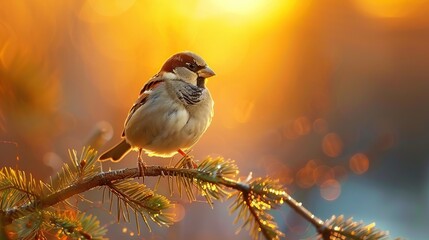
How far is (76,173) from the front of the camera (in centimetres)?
81

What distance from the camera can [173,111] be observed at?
4.58 ft

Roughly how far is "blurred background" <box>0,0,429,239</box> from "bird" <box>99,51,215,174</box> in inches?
13.4

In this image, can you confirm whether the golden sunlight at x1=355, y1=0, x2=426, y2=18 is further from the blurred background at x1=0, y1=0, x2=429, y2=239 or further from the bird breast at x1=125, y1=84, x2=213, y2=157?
the bird breast at x1=125, y1=84, x2=213, y2=157

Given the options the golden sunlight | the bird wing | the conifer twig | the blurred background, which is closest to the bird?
the bird wing

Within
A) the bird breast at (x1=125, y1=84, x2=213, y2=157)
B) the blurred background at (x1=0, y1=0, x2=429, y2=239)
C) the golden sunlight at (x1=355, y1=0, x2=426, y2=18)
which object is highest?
the golden sunlight at (x1=355, y1=0, x2=426, y2=18)

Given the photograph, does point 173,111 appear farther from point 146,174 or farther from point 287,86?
point 287,86

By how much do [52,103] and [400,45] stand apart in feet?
15.6

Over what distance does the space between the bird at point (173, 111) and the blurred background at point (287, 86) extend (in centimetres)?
34

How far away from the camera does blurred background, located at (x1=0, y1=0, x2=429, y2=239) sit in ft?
9.78

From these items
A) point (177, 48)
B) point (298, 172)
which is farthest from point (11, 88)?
point (298, 172)

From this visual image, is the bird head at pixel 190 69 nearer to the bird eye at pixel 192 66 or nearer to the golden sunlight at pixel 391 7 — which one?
the bird eye at pixel 192 66

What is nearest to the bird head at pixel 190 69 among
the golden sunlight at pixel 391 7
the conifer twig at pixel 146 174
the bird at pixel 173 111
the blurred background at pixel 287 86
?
the bird at pixel 173 111

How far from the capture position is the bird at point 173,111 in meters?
1.38

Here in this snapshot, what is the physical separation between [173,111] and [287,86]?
3.30 m
